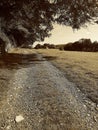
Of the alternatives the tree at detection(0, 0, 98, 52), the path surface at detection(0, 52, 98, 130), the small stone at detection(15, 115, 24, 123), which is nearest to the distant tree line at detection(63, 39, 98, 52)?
the tree at detection(0, 0, 98, 52)

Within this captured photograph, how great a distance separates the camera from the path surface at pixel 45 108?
8273mm

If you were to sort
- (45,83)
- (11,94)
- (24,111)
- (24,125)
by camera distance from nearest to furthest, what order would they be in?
(24,125) → (24,111) → (11,94) → (45,83)

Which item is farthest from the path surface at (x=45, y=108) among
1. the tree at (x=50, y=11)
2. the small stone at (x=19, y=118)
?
the tree at (x=50, y=11)

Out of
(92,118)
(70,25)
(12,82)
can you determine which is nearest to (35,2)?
(70,25)

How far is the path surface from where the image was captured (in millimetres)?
8273

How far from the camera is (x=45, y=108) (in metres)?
9.71

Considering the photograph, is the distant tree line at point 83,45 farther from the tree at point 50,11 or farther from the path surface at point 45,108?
the path surface at point 45,108

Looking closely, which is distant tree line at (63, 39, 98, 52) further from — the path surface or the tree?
the path surface

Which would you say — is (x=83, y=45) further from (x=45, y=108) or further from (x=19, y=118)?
(x=19, y=118)

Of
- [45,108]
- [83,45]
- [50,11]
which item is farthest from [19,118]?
[83,45]

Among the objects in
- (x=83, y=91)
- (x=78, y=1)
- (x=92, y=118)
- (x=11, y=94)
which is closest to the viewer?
(x=92, y=118)

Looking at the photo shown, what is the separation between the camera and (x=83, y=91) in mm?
12312

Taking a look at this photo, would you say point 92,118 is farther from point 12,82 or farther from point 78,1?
point 78,1

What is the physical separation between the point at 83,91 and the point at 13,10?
603 inches
